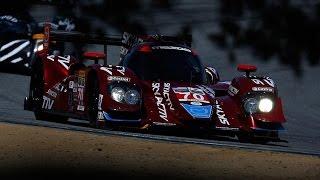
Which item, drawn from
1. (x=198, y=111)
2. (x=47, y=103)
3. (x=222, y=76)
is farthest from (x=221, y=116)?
(x=222, y=76)

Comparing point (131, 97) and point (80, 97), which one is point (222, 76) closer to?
point (80, 97)

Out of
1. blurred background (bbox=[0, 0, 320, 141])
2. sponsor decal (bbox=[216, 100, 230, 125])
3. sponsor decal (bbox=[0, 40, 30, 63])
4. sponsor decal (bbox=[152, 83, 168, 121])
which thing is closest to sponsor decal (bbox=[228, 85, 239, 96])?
sponsor decal (bbox=[216, 100, 230, 125])

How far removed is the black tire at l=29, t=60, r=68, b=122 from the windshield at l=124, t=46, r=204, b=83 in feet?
5.74

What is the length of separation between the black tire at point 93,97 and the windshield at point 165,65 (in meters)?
0.49

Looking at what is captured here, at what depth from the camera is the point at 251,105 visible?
9297mm

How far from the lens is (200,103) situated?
8977 millimetres

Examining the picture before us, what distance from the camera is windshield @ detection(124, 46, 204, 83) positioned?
9.68 meters

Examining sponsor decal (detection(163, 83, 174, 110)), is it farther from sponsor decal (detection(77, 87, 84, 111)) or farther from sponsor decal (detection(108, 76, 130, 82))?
sponsor decal (detection(77, 87, 84, 111))

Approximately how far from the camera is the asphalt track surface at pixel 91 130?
8.67 m

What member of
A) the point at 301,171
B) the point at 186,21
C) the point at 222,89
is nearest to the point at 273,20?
the point at 186,21

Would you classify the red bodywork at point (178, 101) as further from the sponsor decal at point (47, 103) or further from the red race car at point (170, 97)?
the sponsor decal at point (47, 103)

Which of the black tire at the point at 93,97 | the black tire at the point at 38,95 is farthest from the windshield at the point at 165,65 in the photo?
the black tire at the point at 38,95

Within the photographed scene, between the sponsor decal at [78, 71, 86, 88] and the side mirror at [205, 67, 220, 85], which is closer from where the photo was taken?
the sponsor decal at [78, 71, 86, 88]

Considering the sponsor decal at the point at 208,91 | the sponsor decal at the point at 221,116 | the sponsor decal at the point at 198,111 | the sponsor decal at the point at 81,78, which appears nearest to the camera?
the sponsor decal at the point at 198,111
